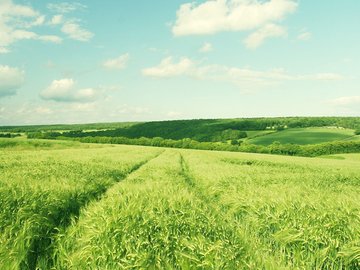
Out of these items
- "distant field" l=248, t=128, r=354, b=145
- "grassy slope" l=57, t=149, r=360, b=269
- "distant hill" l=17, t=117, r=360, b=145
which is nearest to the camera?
"grassy slope" l=57, t=149, r=360, b=269

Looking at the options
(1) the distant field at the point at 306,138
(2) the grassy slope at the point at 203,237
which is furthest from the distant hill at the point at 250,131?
(2) the grassy slope at the point at 203,237

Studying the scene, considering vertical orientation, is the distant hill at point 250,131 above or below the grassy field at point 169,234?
below

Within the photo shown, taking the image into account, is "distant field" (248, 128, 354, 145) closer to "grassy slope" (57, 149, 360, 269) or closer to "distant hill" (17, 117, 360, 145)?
"distant hill" (17, 117, 360, 145)

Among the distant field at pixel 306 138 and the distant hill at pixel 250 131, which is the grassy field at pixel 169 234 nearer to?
the distant field at pixel 306 138

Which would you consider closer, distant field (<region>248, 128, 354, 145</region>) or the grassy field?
the grassy field

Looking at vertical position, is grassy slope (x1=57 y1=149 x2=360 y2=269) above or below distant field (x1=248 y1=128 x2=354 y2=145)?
above

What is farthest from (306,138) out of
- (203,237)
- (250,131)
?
(203,237)

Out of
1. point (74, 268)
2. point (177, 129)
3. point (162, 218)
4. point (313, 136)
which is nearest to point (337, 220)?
point (162, 218)

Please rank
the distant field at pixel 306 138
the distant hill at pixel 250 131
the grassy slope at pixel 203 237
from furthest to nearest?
the distant hill at pixel 250 131 < the distant field at pixel 306 138 < the grassy slope at pixel 203 237

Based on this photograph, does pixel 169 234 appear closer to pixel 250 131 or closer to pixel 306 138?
pixel 306 138

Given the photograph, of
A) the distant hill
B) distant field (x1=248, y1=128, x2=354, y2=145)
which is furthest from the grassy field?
the distant hill

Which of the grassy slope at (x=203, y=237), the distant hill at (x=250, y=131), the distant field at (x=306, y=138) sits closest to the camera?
the grassy slope at (x=203, y=237)

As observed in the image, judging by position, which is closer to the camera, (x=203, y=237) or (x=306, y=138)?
(x=203, y=237)

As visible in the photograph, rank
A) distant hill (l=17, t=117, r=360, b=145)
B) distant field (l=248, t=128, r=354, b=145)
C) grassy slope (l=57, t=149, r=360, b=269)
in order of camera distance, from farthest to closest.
A: distant hill (l=17, t=117, r=360, b=145), distant field (l=248, t=128, r=354, b=145), grassy slope (l=57, t=149, r=360, b=269)
